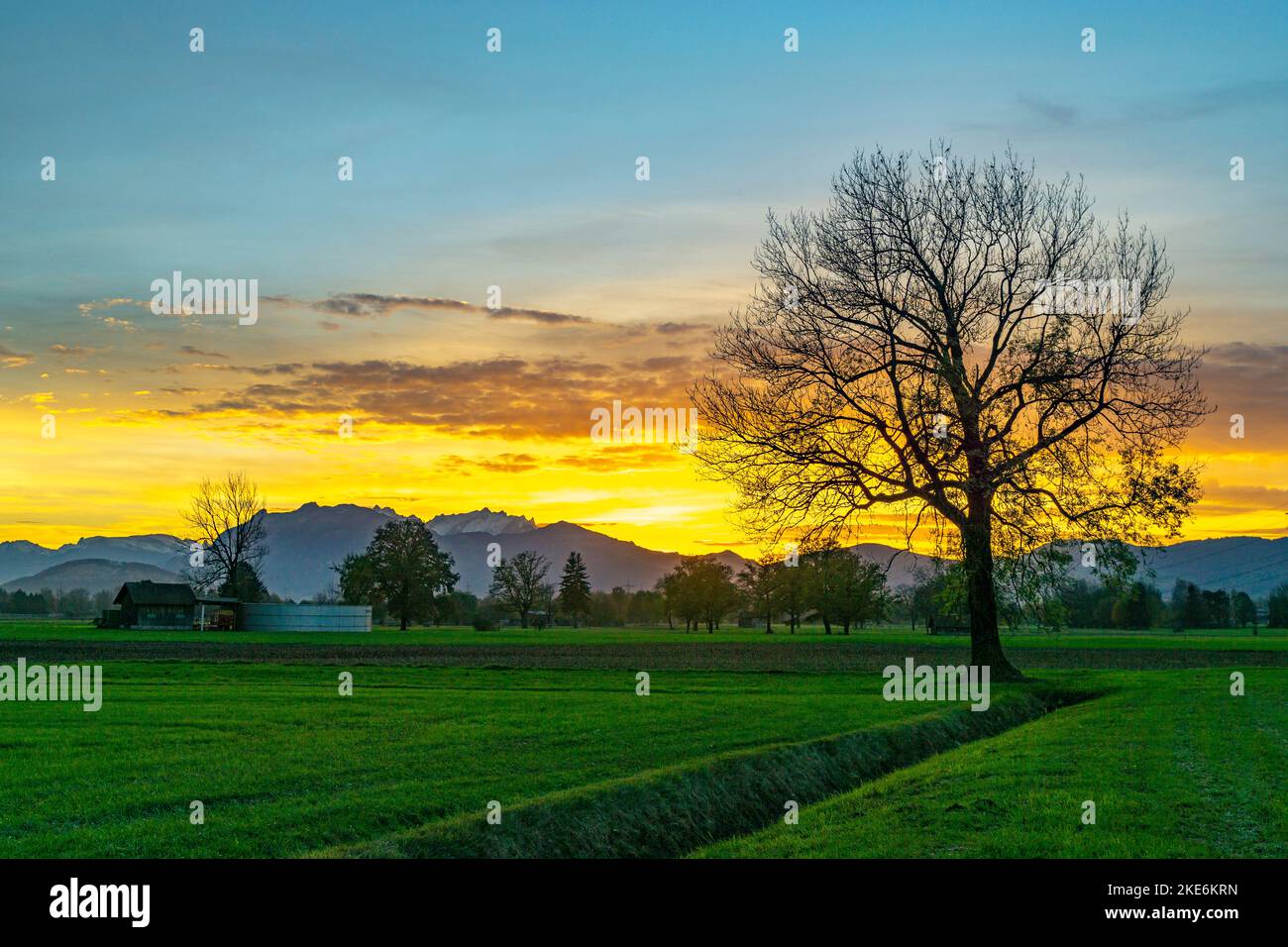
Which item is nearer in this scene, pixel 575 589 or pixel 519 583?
pixel 519 583

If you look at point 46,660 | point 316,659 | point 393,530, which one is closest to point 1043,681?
point 316,659

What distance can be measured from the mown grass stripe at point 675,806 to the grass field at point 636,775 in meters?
0.05

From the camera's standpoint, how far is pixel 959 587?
134ft

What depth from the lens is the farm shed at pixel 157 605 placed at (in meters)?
126

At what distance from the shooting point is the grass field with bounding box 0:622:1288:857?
14023 mm

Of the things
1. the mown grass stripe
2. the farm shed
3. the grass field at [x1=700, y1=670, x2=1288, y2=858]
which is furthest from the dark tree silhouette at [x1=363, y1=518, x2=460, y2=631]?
the grass field at [x1=700, y1=670, x2=1288, y2=858]

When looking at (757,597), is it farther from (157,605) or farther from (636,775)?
(636,775)

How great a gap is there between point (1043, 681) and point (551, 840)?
3171cm

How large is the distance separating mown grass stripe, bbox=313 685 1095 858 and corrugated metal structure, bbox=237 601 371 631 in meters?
108

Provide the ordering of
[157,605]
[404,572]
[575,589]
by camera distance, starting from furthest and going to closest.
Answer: [575,589] → [404,572] → [157,605]

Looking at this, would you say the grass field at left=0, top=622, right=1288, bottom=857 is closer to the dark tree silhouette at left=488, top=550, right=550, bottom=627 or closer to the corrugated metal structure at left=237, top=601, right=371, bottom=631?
the corrugated metal structure at left=237, top=601, right=371, bottom=631

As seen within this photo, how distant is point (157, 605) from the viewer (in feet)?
417

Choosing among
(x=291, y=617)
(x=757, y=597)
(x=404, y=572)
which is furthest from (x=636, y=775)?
(x=757, y=597)

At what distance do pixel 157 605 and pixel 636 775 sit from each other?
123 metres
